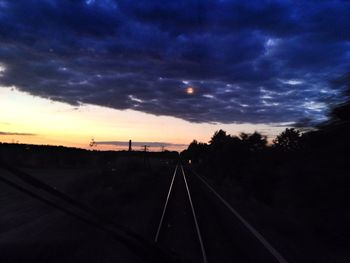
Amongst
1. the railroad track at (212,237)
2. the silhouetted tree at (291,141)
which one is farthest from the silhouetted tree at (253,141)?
the railroad track at (212,237)

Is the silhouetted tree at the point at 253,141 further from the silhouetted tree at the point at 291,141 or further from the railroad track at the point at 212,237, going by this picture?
the railroad track at the point at 212,237

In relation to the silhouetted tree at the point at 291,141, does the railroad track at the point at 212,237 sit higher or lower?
lower

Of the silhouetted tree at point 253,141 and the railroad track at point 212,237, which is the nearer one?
the railroad track at point 212,237

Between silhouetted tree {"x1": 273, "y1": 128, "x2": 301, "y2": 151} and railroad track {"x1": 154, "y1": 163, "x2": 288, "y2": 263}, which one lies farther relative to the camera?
silhouetted tree {"x1": 273, "y1": 128, "x2": 301, "y2": 151}

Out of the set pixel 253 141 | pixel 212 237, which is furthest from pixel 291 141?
pixel 253 141

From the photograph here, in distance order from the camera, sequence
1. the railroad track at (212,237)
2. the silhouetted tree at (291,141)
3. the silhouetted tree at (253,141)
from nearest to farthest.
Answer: the railroad track at (212,237), the silhouetted tree at (291,141), the silhouetted tree at (253,141)

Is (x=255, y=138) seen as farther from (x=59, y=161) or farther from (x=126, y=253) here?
(x=59, y=161)

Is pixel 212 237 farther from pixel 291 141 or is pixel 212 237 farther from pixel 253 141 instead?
pixel 253 141

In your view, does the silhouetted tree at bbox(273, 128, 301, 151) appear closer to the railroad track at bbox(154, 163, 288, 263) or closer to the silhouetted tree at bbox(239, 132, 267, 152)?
the railroad track at bbox(154, 163, 288, 263)

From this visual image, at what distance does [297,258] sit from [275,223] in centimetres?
666

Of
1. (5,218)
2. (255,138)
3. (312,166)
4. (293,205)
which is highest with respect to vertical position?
(255,138)

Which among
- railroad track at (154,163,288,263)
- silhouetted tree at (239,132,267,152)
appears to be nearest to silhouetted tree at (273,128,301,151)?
railroad track at (154,163,288,263)

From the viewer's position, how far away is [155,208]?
21.4 meters

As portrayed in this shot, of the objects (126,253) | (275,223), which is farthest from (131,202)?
(126,253)
